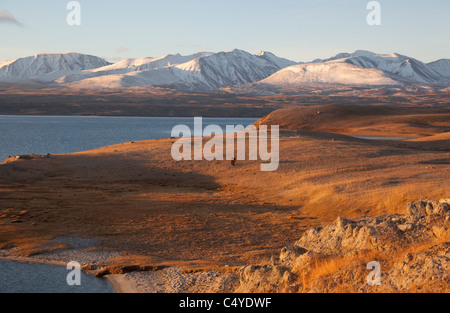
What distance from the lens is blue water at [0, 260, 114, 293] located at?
1352cm

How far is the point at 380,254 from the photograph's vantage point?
12055mm

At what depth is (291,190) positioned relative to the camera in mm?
27547

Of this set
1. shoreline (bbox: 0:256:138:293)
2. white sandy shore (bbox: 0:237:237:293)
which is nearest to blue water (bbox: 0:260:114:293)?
shoreline (bbox: 0:256:138:293)

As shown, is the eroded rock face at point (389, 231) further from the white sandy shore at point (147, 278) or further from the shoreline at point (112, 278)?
the shoreline at point (112, 278)

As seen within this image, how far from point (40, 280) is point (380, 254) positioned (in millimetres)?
8897

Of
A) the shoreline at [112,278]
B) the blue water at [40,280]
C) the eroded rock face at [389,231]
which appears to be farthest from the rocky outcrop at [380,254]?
the blue water at [40,280]

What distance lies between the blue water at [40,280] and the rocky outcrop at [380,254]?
4.08m

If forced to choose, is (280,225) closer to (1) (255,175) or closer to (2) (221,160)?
(1) (255,175)

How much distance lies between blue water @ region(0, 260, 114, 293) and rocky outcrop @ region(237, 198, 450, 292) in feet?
13.4

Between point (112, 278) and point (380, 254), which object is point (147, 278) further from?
point (380, 254)

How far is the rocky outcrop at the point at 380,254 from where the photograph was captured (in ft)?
35.9

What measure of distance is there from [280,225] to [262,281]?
8.68 meters

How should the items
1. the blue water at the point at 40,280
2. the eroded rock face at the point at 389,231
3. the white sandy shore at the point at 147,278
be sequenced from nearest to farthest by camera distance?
the eroded rock face at the point at 389,231 → the white sandy shore at the point at 147,278 → the blue water at the point at 40,280

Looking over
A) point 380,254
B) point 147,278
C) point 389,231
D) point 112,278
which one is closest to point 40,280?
point 112,278
